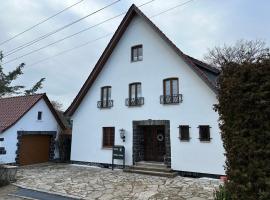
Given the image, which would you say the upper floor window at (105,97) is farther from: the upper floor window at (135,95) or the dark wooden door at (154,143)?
the dark wooden door at (154,143)

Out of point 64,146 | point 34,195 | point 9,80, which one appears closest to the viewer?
point 34,195

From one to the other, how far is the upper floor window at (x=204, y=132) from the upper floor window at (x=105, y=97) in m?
5.87

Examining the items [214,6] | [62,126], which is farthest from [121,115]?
[214,6]

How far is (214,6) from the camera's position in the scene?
31.1 ft

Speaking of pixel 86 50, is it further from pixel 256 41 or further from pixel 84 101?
pixel 256 41

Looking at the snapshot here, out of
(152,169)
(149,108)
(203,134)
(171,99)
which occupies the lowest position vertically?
(152,169)

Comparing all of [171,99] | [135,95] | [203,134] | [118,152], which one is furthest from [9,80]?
[203,134]

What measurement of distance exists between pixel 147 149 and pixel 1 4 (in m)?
9.74

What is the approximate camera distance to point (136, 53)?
14.9 meters

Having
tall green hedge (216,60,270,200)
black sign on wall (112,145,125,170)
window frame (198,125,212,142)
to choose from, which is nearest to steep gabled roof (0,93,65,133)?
black sign on wall (112,145,125,170)

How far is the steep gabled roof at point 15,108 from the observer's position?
15746mm

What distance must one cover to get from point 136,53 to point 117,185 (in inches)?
301

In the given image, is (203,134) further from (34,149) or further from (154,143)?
(34,149)

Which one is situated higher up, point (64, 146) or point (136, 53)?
point (136, 53)
